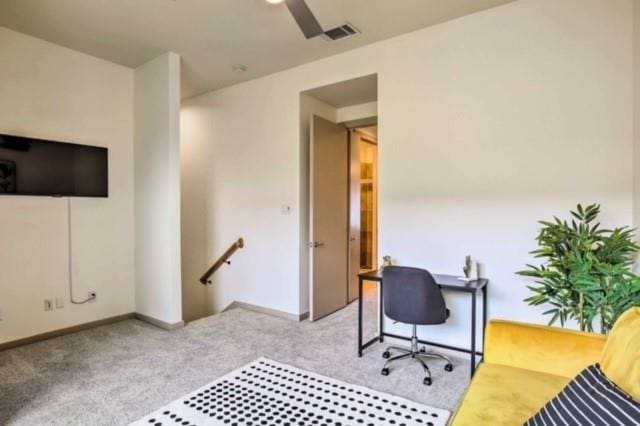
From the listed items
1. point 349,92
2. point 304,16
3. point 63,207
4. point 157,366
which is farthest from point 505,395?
point 63,207

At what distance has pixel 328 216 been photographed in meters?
4.23

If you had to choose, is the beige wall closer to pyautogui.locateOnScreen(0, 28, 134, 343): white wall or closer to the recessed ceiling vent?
the recessed ceiling vent

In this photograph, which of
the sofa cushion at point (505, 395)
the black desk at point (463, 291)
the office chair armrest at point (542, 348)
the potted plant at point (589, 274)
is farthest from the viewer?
the black desk at point (463, 291)

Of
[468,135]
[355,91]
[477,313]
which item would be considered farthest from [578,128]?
[355,91]

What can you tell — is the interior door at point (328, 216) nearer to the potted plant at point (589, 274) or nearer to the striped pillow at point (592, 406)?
Result: the potted plant at point (589, 274)

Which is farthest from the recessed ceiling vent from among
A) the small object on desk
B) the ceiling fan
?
the small object on desk

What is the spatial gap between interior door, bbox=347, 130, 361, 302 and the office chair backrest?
210 cm

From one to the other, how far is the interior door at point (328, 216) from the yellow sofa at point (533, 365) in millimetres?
2308

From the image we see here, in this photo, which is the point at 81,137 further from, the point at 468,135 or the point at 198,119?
the point at 468,135

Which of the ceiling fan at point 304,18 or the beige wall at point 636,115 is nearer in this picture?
the ceiling fan at point 304,18

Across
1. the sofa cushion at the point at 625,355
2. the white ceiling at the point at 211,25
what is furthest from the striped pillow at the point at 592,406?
the white ceiling at the point at 211,25

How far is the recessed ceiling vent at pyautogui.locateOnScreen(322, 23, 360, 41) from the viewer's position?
3.00 meters

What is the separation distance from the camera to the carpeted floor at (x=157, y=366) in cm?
223

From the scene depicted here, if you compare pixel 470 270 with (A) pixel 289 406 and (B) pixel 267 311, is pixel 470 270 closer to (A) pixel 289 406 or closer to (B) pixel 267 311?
(A) pixel 289 406
